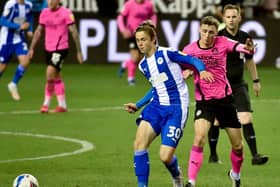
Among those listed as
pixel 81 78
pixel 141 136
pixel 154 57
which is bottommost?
pixel 81 78

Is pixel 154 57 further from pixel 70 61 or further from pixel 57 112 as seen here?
pixel 70 61

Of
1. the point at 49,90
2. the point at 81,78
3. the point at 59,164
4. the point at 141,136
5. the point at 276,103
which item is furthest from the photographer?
the point at 81,78

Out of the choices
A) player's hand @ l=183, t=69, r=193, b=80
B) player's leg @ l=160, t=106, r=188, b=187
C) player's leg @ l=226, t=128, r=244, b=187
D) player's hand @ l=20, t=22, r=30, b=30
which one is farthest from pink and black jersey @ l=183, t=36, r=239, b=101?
player's hand @ l=20, t=22, r=30, b=30

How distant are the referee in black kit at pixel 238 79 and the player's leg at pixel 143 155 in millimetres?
2562

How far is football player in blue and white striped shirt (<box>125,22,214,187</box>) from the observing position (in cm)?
1169

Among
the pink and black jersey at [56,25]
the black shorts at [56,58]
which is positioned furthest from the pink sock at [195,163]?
the pink and black jersey at [56,25]

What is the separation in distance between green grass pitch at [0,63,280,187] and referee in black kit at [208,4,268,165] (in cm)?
21

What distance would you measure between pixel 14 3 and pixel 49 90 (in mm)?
2508

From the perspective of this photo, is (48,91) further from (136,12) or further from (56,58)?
(136,12)

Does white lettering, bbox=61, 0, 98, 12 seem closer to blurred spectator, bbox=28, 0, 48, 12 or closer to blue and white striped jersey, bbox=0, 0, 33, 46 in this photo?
blurred spectator, bbox=28, 0, 48, 12

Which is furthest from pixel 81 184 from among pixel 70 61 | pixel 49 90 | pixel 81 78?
pixel 70 61

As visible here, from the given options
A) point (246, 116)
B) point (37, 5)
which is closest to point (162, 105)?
point (246, 116)

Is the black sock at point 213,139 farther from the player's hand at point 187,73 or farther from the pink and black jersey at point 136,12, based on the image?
the pink and black jersey at point 136,12

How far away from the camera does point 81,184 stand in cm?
1267
